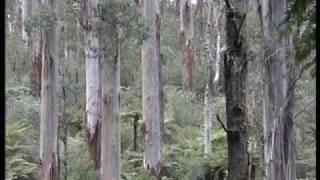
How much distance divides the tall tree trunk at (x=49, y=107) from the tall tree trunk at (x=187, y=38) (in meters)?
9.35

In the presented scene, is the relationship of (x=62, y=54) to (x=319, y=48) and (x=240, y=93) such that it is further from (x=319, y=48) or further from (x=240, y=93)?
(x=319, y=48)

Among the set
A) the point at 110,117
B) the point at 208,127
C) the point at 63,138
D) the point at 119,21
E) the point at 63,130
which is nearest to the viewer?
the point at 119,21

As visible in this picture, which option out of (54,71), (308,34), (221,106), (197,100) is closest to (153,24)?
(54,71)

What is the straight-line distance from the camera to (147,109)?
48.9 ft

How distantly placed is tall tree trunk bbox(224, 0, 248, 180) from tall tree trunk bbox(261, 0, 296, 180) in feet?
18.0

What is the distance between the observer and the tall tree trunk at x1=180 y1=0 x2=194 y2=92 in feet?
73.1

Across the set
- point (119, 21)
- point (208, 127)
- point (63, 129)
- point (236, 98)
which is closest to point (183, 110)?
point (208, 127)

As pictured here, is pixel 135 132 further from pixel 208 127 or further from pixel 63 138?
pixel 63 138

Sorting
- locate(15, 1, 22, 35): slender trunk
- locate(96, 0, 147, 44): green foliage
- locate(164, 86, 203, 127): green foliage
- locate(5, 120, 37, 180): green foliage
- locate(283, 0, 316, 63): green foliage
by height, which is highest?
locate(15, 1, 22, 35): slender trunk

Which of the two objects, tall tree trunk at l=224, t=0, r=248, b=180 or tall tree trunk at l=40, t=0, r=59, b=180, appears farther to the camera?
tall tree trunk at l=40, t=0, r=59, b=180

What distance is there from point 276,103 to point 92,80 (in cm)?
382

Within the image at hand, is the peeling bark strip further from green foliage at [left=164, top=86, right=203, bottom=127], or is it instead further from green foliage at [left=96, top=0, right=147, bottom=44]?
green foliage at [left=164, top=86, right=203, bottom=127]

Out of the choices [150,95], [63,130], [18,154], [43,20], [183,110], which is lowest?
[18,154]

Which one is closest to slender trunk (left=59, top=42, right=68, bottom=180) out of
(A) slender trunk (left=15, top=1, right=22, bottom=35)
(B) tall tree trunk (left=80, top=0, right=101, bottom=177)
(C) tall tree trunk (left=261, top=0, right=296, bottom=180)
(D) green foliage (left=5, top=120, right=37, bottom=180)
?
(D) green foliage (left=5, top=120, right=37, bottom=180)
